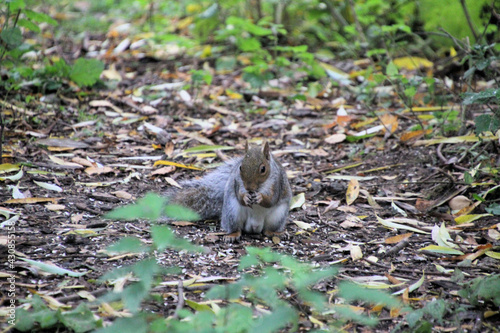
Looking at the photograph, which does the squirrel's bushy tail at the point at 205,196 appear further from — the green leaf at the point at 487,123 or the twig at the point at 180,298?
the green leaf at the point at 487,123

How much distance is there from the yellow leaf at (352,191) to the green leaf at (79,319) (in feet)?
7.28

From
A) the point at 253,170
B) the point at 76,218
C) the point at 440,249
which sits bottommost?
the point at 440,249

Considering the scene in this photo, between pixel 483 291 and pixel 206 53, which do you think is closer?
pixel 483 291

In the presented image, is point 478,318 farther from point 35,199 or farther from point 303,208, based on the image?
point 35,199

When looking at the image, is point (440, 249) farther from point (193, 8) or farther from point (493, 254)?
point (193, 8)

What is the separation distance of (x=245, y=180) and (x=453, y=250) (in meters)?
1.26

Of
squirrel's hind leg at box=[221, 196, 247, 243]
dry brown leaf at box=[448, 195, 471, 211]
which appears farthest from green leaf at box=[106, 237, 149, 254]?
dry brown leaf at box=[448, 195, 471, 211]

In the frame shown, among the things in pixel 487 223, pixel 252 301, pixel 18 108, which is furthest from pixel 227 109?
pixel 252 301

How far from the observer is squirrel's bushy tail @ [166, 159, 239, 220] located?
358 cm

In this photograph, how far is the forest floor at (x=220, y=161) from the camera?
105 inches

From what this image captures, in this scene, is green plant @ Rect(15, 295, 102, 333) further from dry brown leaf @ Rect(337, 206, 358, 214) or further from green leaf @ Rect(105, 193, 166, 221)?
dry brown leaf @ Rect(337, 206, 358, 214)

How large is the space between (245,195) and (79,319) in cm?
137

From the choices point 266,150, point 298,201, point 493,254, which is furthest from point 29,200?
point 493,254

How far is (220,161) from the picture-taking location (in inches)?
177
